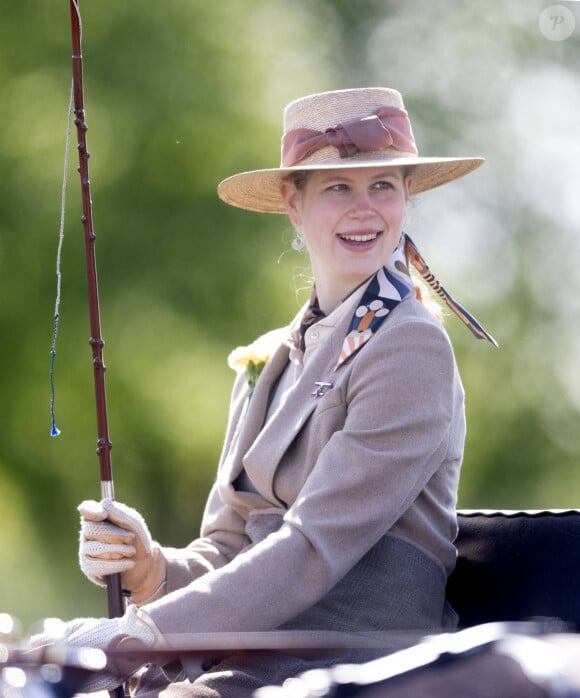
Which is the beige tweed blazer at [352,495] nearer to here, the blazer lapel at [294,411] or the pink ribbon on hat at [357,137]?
the blazer lapel at [294,411]

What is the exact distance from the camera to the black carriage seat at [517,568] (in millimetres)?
2312

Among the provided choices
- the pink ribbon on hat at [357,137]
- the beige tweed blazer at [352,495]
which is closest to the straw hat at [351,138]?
the pink ribbon on hat at [357,137]

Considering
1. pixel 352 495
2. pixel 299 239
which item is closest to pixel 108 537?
pixel 352 495

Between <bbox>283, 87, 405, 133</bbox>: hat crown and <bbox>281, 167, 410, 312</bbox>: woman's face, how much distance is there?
0.36 feet

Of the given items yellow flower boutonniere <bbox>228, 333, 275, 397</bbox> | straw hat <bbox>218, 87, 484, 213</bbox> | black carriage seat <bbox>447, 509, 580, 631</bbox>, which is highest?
straw hat <bbox>218, 87, 484, 213</bbox>

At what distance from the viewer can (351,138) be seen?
95.3 inches

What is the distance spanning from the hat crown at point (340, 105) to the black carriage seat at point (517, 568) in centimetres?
86

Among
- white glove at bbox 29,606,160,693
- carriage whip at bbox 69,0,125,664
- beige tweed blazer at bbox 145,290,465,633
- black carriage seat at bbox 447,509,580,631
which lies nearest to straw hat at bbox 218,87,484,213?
beige tweed blazer at bbox 145,290,465,633

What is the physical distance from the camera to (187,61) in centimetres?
802

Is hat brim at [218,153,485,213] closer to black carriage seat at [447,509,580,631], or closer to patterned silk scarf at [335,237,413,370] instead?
patterned silk scarf at [335,237,413,370]

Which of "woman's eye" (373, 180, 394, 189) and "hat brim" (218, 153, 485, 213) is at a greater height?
"hat brim" (218, 153, 485, 213)

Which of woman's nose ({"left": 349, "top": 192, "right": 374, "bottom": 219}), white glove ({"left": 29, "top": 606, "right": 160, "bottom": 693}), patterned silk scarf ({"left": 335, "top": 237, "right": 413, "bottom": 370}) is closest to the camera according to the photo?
white glove ({"left": 29, "top": 606, "right": 160, "bottom": 693})

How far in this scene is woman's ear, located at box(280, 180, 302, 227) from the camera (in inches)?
103

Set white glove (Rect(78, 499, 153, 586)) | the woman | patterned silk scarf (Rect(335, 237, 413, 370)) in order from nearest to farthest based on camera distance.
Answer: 1. the woman
2. white glove (Rect(78, 499, 153, 586))
3. patterned silk scarf (Rect(335, 237, 413, 370))
